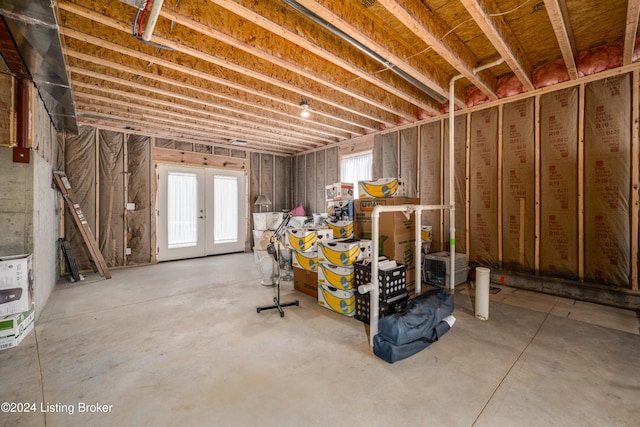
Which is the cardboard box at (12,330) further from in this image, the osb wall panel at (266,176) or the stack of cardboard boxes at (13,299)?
the osb wall panel at (266,176)

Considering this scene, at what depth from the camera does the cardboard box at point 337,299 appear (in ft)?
9.57

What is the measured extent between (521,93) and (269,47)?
353cm

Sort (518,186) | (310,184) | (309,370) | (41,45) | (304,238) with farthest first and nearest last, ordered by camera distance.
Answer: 1. (310,184)
2. (518,186)
3. (304,238)
4. (41,45)
5. (309,370)

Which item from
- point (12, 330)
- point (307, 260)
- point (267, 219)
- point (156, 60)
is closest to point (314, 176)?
point (267, 219)

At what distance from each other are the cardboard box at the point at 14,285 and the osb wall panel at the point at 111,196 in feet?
10.2

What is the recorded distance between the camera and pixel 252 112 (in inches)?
175

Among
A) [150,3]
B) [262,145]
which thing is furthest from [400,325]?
[262,145]

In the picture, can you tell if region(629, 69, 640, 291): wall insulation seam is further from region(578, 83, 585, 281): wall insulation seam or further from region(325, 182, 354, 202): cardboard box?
region(325, 182, 354, 202): cardboard box

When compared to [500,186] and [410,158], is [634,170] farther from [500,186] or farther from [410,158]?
[410,158]

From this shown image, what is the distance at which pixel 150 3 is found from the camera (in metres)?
2.03

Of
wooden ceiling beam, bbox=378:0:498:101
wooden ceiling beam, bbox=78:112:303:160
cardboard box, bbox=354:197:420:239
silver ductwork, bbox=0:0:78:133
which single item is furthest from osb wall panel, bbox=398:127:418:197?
silver ductwork, bbox=0:0:78:133

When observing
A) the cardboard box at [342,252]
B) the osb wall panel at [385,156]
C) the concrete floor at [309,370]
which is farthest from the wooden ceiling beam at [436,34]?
the concrete floor at [309,370]

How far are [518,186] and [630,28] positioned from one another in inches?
77.5

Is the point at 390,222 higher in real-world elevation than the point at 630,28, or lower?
lower
